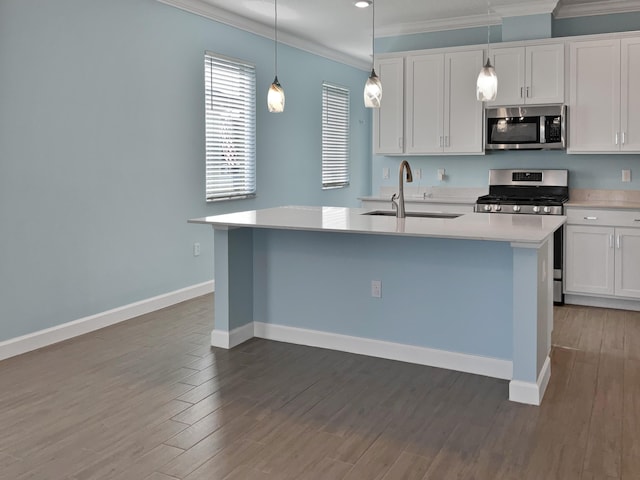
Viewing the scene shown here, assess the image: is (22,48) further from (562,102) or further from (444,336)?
(562,102)

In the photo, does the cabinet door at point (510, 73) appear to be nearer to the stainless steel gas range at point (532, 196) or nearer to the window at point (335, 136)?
the stainless steel gas range at point (532, 196)

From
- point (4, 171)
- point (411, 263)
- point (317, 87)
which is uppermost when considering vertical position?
point (317, 87)

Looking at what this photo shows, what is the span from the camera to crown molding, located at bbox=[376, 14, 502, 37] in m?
5.90

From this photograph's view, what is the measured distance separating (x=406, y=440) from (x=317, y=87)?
18.5 feet

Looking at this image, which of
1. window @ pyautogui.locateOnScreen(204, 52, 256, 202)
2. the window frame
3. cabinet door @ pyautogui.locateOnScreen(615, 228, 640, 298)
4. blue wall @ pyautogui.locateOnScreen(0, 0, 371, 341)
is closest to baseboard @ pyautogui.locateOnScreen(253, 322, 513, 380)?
blue wall @ pyautogui.locateOnScreen(0, 0, 371, 341)

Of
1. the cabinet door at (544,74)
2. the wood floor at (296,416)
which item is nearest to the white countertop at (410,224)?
the wood floor at (296,416)

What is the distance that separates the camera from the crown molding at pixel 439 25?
5902 mm

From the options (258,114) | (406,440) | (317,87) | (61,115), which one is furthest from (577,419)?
(317,87)

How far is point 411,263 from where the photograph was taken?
375 centimetres

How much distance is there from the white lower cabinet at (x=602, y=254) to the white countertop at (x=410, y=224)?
1466 mm

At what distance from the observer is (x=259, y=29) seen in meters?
6.26

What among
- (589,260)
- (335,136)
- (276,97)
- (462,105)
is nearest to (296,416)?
(276,97)

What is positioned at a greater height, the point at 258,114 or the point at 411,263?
the point at 258,114

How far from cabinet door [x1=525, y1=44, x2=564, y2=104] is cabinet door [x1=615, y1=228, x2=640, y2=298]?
1326 millimetres
